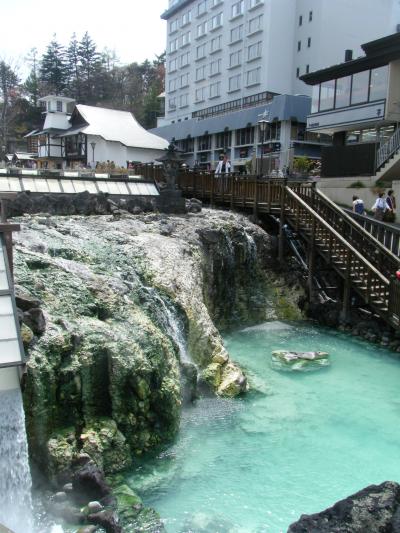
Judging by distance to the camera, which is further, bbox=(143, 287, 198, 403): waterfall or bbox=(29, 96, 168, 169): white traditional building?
bbox=(29, 96, 168, 169): white traditional building

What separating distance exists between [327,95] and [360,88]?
2.67m

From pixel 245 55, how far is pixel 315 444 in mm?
47211

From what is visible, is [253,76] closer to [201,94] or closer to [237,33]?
[237,33]

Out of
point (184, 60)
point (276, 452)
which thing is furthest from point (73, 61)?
point (276, 452)

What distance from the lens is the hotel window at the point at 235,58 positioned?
5047 centimetres

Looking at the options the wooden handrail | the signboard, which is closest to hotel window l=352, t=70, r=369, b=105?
the wooden handrail

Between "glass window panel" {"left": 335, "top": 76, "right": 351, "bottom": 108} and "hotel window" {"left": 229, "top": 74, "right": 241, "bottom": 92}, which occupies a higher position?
"hotel window" {"left": 229, "top": 74, "right": 241, "bottom": 92}

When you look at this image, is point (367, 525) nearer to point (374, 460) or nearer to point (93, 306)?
point (374, 460)

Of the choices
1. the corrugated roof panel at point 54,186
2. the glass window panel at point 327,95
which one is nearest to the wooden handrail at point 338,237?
the corrugated roof panel at point 54,186

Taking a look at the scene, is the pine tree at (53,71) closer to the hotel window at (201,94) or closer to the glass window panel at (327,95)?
the hotel window at (201,94)

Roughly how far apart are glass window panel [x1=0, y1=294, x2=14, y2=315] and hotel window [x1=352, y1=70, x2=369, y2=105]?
2530cm

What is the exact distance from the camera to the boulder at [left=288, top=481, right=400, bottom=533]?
436 centimetres

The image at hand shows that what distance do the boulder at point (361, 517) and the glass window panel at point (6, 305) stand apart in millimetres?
3496

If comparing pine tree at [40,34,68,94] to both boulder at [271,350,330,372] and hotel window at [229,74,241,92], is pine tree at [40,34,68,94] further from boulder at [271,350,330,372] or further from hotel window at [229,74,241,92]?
boulder at [271,350,330,372]
